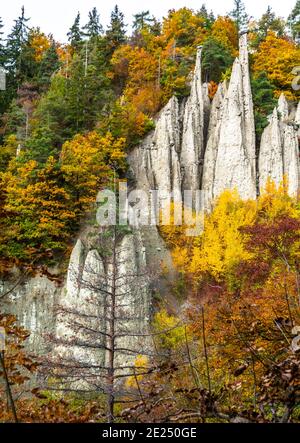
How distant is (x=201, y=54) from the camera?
39062mm

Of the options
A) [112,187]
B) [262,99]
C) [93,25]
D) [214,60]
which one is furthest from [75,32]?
[112,187]

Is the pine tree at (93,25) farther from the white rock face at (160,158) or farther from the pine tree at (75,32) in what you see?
the white rock face at (160,158)

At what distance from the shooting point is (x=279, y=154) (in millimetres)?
32281

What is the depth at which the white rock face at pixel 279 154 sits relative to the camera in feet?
104

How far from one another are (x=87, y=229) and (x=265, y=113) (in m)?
17.8

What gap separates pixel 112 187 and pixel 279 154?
13435 millimetres

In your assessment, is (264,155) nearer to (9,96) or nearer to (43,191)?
(43,191)

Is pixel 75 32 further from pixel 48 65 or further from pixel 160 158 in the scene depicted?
pixel 160 158

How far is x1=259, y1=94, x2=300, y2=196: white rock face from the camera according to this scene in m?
31.6

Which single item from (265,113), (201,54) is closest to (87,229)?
(265,113)

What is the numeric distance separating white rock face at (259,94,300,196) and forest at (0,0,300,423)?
69cm

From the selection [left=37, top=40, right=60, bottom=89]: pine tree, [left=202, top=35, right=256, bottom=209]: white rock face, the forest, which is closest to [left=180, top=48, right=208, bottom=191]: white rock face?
[left=202, top=35, right=256, bottom=209]: white rock face

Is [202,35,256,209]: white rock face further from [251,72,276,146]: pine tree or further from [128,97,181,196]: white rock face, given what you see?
[128,97,181,196]: white rock face

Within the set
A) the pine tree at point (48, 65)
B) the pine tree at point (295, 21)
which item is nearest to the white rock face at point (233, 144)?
the pine tree at point (48, 65)
